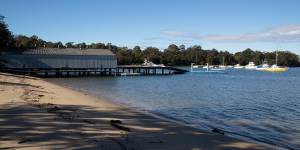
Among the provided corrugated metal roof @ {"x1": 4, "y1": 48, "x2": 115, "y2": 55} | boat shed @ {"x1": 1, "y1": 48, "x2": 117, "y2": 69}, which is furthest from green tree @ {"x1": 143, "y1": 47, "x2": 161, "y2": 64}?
corrugated metal roof @ {"x1": 4, "y1": 48, "x2": 115, "y2": 55}

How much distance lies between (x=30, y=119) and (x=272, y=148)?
866 centimetres

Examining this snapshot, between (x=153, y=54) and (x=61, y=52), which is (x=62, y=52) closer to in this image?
(x=61, y=52)

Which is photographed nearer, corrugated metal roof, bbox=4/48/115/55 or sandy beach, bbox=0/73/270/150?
sandy beach, bbox=0/73/270/150

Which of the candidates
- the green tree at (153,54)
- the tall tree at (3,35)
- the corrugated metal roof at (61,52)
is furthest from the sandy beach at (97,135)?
the green tree at (153,54)

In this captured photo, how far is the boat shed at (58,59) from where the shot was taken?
80.6 m

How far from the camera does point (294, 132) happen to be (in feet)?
55.8

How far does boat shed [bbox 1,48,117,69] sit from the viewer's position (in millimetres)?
80562

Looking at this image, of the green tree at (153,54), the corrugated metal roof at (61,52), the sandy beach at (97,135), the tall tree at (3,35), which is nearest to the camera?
the sandy beach at (97,135)

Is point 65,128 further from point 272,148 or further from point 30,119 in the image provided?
point 272,148

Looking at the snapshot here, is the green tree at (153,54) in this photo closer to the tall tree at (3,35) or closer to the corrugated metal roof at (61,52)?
the corrugated metal roof at (61,52)

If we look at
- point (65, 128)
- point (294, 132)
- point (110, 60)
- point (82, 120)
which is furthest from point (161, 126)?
point (110, 60)

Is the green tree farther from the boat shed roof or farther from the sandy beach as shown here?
the sandy beach

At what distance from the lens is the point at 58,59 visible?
279 ft

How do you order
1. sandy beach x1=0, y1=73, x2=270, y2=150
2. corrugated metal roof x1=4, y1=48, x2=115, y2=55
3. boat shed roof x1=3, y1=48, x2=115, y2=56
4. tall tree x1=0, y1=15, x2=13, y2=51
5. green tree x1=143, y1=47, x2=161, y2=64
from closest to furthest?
sandy beach x1=0, y1=73, x2=270, y2=150 → tall tree x1=0, y1=15, x2=13, y2=51 → boat shed roof x1=3, y1=48, x2=115, y2=56 → corrugated metal roof x1=4, y1=48, x2=115, y2=55 → green tree x1=143, y1=47, x2=161, y2=64
